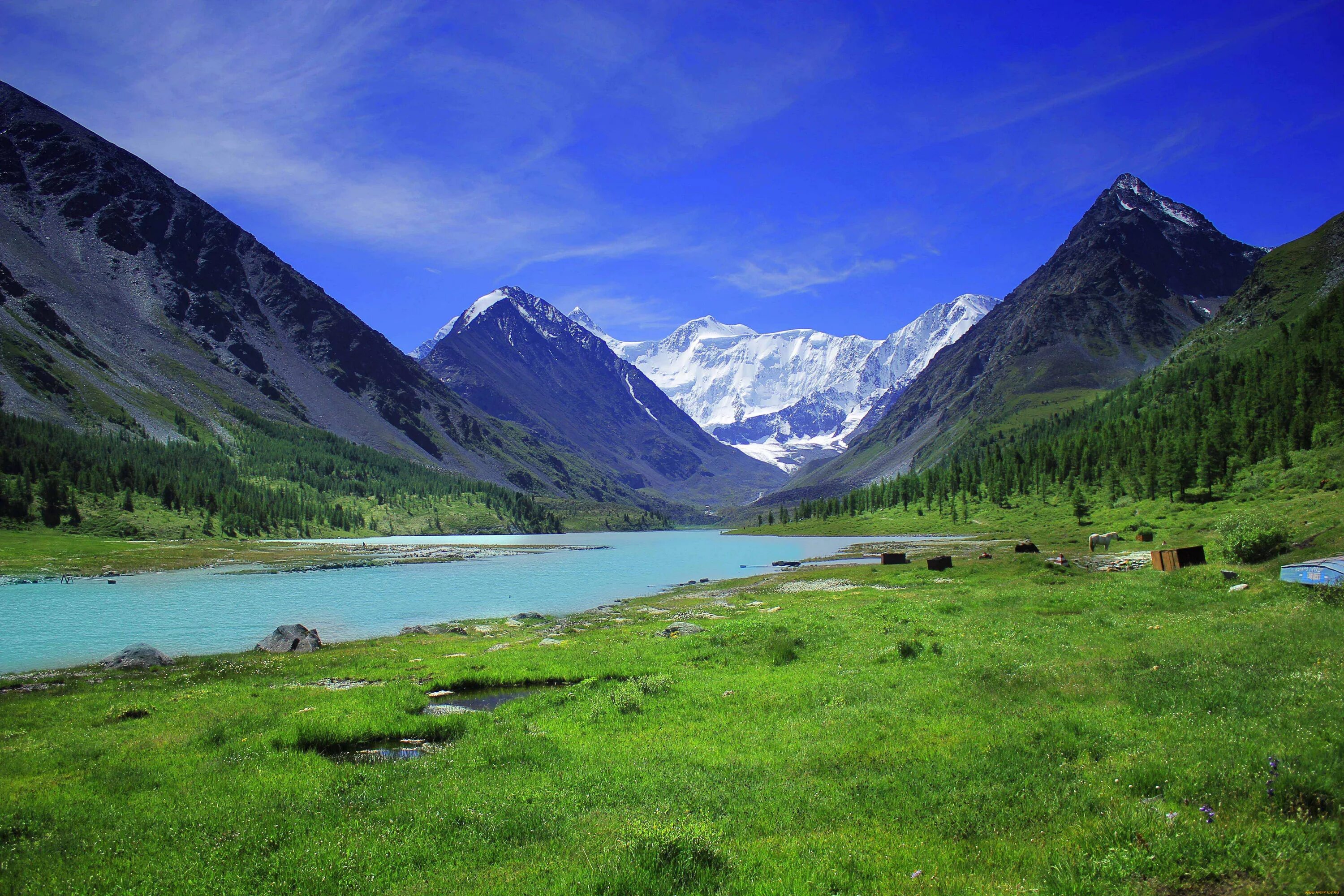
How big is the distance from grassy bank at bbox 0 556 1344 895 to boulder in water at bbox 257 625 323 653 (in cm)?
1028

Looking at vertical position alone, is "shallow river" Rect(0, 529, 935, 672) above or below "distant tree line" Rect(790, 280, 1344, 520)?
below

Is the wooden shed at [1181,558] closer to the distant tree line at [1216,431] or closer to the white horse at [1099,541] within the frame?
the white horse at [1099,541]

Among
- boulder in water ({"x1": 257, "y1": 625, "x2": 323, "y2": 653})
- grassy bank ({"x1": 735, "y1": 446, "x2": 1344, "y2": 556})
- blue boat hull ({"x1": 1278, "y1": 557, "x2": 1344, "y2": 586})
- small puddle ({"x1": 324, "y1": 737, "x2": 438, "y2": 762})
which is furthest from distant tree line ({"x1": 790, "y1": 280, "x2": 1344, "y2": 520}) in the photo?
boulder in water ({"x1": 257, "y1": 625, "x2": 323, "y2": 653})

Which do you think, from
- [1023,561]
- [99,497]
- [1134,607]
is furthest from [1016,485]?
[99,497]

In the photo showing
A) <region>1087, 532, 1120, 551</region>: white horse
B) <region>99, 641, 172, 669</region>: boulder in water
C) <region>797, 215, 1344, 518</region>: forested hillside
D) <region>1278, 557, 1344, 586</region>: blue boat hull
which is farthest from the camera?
<region>797, 215, 1344, 518</region>: forested hillside

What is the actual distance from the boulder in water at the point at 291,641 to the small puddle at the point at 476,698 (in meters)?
16.9

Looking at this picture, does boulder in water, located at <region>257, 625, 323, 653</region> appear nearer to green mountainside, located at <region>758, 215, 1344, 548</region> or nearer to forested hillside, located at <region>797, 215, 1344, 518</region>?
green mountainside, located at <region>758, 215, 1344, 548</region>

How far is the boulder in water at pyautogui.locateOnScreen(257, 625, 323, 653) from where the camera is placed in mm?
37469

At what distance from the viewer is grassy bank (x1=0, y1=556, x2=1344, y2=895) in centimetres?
971

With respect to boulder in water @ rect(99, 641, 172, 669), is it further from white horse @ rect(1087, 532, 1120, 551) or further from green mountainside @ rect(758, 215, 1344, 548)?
white horse @ rect(1087, 532, 1120, 551)

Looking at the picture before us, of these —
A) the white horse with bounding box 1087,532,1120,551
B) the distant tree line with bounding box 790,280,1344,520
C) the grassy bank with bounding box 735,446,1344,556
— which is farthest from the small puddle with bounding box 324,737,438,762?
the distant tree line with bounding box 790,280,1344,520

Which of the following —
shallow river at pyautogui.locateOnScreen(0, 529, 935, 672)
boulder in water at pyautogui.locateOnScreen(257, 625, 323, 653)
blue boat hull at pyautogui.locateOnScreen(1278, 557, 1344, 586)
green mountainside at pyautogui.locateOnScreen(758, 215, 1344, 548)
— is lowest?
shallow river at pyautogui.locateOnScreen(0, 529, 935, 672)

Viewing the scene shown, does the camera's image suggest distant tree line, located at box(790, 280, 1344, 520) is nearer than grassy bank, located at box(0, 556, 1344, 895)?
No

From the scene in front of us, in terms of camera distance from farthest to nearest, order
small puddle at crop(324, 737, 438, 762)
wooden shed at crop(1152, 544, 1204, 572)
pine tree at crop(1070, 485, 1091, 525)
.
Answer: pine tree at crop(1070, 485, 1091, 525)
wooden shed at crop(1152, 544, 1204, 572)
small puddle at crop(324, 737, 438, 762)
